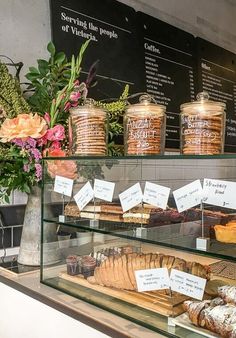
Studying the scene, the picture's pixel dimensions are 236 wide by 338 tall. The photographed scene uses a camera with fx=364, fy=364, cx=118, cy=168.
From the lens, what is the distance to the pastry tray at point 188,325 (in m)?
0.74

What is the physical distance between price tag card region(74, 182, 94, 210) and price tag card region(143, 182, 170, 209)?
0.69 feet

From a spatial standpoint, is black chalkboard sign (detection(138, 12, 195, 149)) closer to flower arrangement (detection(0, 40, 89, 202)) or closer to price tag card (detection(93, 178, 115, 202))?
flower arrangement (detection(0, 40, 89, 202))

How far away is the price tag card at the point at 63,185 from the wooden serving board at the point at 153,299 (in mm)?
303

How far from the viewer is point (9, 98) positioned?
4.30 ft

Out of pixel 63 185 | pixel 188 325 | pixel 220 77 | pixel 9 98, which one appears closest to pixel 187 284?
pixel 188 325

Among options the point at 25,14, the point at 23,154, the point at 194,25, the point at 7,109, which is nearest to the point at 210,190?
the point at 23,154

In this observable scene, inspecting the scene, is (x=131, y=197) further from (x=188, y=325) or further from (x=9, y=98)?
(x=9, y=98)

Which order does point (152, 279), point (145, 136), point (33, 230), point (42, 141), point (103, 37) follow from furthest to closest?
1. point (103, 37)
2. point (33, 230)
3. point (42, 141)
4. point (145, 136)
5. point (152, 279)

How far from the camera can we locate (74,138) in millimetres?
1151

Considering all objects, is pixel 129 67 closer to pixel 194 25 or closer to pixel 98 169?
pixel 194 25

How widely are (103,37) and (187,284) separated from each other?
1.45 metres

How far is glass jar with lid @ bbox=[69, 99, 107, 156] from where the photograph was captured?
1.11 m

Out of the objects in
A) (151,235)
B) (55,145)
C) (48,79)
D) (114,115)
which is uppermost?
(48,79)

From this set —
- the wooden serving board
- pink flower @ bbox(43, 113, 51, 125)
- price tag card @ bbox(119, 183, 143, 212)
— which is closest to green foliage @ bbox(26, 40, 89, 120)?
pink flower @ bbox(43, 113, 51, 125)
